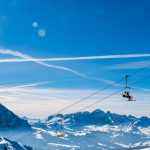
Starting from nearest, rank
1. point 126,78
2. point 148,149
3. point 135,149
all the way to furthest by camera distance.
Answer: point 126,78, point 148,149, point 135,149

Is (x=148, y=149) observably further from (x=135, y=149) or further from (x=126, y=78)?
(x=126, y=78)

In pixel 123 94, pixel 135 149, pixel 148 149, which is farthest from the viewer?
pixel 135 149

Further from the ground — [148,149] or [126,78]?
[126,78]

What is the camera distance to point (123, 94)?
5641cm

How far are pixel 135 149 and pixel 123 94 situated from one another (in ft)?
71.9

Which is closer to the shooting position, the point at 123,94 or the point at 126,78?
the point at 126,78

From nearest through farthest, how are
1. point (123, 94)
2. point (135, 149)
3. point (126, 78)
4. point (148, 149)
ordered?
1. point (126, 78)
2. point (123, 94)
3. point (148, 149)
4. point (135, 149)

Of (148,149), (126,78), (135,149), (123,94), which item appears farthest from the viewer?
(135,149)

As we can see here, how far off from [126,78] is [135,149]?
31.1m

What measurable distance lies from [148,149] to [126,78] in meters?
25.1

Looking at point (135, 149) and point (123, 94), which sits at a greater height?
point (123, 94)

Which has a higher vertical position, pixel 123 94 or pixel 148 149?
pixel 123 94

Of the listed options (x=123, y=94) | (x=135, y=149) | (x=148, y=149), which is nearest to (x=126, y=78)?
(x=123, y=94)

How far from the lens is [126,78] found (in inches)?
1859
